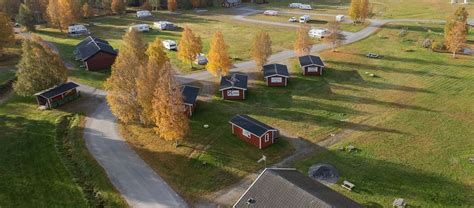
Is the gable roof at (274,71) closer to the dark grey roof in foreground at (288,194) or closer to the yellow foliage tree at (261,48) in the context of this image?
the yellow foliage tree at (261,48)

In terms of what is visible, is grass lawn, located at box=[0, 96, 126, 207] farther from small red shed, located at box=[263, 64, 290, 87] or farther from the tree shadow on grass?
small red shed, located at box=[263, 64, 290, 87]

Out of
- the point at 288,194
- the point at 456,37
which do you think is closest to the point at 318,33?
the point at 456,37

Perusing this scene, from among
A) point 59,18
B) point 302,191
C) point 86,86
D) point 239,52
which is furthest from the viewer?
point 59,18

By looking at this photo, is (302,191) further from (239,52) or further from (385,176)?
(239,52)

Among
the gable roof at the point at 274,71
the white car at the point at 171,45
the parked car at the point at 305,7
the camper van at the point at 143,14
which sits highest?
the parked car at the point at 305,7

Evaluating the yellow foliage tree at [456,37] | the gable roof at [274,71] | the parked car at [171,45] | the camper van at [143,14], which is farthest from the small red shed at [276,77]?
the camper van at [143,14]

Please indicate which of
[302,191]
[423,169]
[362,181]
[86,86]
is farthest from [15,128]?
[423,169]

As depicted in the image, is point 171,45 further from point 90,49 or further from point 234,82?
point 234,82
